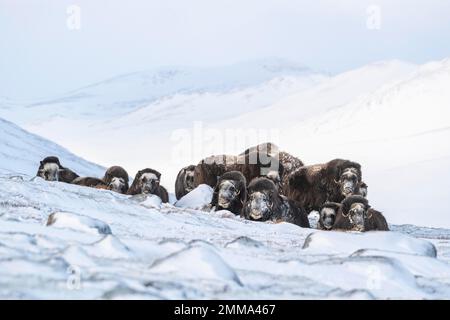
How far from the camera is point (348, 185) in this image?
18.6 m

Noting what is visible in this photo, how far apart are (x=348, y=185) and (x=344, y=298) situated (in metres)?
12.4

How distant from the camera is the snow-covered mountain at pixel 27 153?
1090 inches

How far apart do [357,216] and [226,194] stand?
2.56 meters

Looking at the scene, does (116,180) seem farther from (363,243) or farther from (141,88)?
(141,88)

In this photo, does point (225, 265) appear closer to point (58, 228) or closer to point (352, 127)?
point (58, 228)

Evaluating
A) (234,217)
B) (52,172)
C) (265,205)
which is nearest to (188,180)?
(52,172)

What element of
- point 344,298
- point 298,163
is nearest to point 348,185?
point 298,163

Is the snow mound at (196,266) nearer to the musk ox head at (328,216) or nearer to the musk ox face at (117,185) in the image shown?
the musk ox head at (328,216)

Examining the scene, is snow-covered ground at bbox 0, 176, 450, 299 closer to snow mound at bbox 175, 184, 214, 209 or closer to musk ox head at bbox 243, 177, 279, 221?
musk ox head at bbox 243, 177, 279, 221

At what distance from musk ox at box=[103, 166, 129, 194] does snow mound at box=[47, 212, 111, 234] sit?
426 inches

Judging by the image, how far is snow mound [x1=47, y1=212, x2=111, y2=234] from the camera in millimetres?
8180

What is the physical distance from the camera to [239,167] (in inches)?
827

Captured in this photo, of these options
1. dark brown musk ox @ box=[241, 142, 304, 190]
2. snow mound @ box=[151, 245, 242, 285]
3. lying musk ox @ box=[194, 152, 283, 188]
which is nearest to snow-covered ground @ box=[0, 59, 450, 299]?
snow mound @ box=[151, 245, 242, 285]
